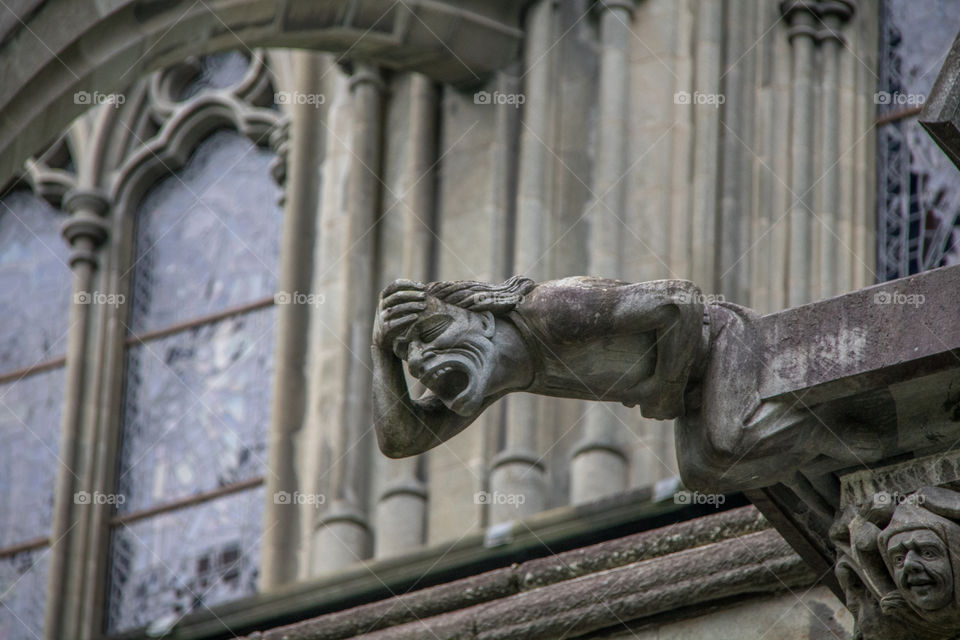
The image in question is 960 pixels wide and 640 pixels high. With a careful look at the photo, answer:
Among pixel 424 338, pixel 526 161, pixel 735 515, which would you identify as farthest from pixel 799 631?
pixel 526 161

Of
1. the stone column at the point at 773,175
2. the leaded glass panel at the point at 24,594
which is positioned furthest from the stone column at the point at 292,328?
the stone column at the point at 773,175

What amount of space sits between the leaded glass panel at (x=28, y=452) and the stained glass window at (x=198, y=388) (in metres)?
0.40

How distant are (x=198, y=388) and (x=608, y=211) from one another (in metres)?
2.38

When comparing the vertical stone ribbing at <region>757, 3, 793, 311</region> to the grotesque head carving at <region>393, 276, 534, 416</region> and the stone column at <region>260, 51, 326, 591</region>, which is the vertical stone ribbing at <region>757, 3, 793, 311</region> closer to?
the stone column at <region>260, 51, 326, 591</region>

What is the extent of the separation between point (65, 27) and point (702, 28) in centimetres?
220

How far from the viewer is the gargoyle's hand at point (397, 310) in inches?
199

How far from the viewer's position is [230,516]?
36.7ft

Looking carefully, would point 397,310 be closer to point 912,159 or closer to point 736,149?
point 736,149

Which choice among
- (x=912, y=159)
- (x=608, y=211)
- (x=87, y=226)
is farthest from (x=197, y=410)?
(x=912, y=159)

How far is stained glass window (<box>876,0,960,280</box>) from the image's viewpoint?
9.89m

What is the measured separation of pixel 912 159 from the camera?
10.1 metres

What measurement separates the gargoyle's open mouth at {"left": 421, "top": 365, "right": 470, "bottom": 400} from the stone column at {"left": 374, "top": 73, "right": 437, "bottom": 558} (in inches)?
182

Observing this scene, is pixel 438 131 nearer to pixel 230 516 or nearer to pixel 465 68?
pixel 465 68

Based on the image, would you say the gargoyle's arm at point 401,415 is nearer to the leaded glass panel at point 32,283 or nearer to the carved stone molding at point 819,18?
the carved stone molding at point 819,18
